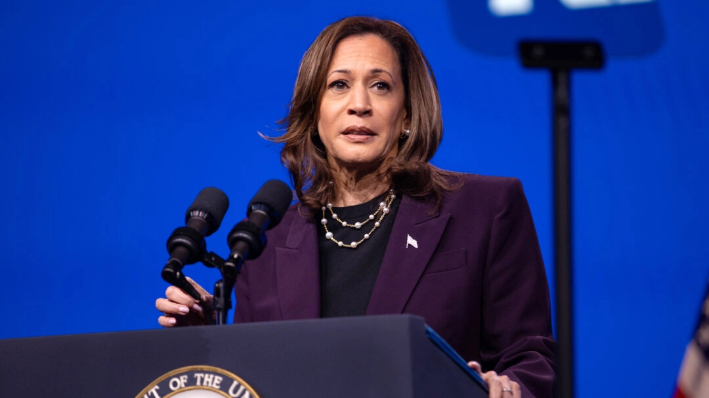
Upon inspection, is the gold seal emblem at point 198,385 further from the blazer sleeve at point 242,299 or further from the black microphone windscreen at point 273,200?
the blazer sleeve at point 242,299

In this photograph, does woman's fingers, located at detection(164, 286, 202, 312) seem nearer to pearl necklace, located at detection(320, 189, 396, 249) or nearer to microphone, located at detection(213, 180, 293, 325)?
microphone, located at detection(213, 180, 293, 325)

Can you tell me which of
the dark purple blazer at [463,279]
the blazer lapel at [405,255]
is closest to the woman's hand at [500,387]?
the dark purple blazer at [463,279]

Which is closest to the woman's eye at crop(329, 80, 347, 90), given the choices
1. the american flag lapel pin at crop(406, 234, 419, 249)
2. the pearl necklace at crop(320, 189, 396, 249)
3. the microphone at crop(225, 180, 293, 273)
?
the pearl necklace at crop(320, 189, 396, 249)

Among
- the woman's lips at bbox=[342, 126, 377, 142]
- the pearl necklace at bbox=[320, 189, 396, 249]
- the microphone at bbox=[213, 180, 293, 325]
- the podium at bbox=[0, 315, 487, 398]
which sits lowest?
the podium at bbox=[0, 315, 487, 398]

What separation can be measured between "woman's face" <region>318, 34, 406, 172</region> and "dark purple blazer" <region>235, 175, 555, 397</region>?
19cm

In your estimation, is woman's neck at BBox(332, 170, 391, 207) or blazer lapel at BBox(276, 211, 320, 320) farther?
woman's neck at BBox(332, 170, 391, 207)

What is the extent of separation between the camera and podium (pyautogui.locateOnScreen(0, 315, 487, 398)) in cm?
112

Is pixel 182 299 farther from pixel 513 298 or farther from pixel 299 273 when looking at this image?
pixel 513 298

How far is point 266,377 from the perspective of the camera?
1168 mm

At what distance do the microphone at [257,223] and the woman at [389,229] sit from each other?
21 cm

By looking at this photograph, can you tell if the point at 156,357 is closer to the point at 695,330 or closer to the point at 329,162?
the point at 695,330

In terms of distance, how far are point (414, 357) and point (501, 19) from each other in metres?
0.58

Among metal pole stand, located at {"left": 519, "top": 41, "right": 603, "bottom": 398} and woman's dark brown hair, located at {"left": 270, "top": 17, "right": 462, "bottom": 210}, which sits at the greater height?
woman's dark brown hair, located at {"left": 270, "top": 17, "right": 462, "bottom": 210}

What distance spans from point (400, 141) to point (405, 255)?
431mm
